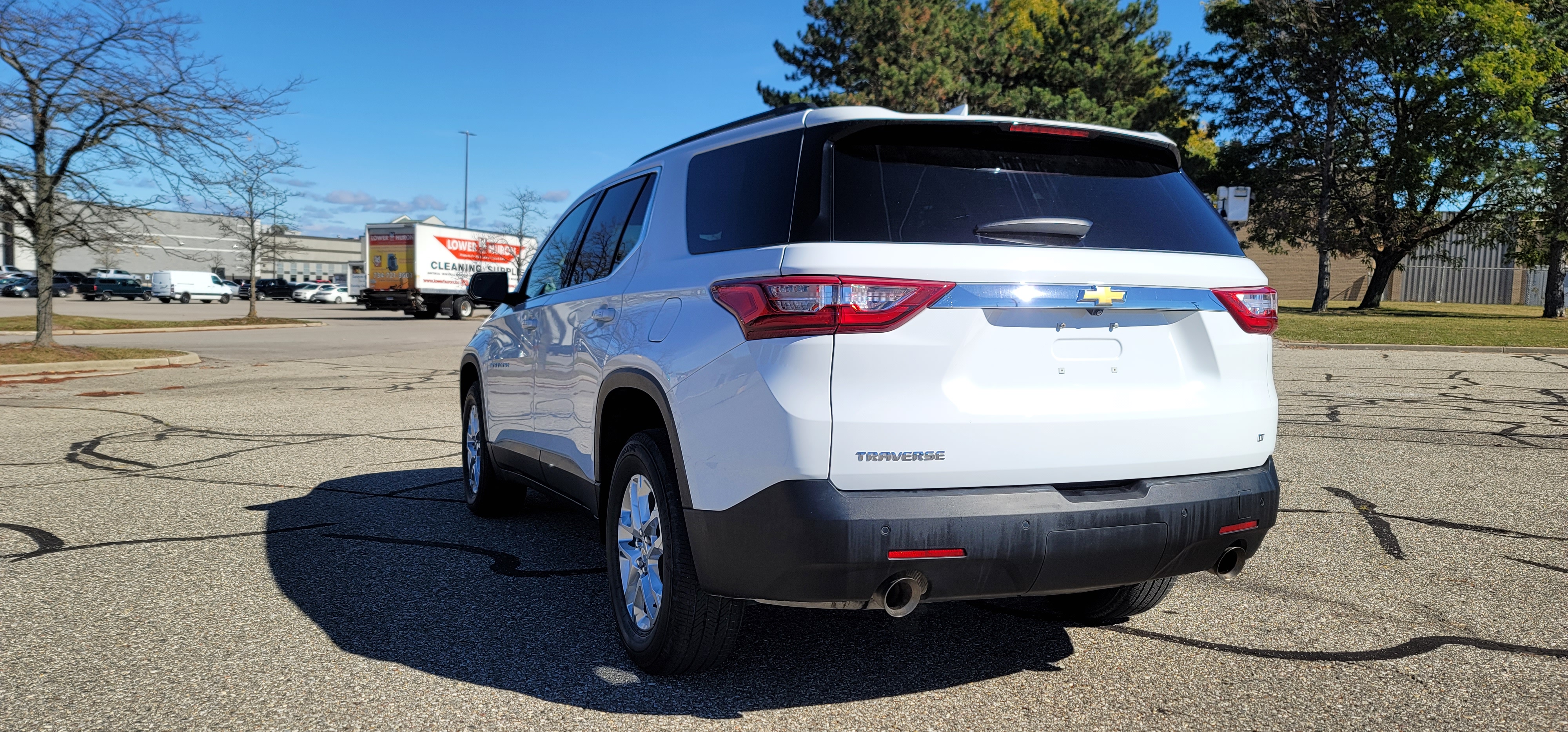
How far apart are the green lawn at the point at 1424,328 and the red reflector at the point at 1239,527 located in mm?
20012

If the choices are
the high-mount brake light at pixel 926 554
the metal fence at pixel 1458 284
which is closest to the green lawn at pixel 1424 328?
the high-mount brake light at pixel 926 554

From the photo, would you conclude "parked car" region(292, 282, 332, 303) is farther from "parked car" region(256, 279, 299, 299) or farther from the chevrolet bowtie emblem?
the chevrolet bowtie emblem

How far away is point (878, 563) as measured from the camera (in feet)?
9.52

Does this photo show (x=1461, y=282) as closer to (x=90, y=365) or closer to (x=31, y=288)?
(x=90, y=365)

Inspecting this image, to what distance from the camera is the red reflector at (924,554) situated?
290 cm

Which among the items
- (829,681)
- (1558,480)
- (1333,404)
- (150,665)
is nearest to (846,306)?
(829,681)

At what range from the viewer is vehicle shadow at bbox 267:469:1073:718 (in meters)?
3.52

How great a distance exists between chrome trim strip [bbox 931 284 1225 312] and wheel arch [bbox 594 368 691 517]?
93 cm

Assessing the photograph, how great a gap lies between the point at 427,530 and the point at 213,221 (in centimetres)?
2813

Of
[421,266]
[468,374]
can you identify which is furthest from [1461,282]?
[468,374]

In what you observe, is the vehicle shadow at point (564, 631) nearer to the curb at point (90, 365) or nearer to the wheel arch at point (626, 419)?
the wheel arch at point (626, 419)

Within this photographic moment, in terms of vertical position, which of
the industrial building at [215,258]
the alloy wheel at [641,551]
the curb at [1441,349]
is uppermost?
the industrial building at [215,258]

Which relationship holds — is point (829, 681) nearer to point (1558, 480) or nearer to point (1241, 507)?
point (1241, 507)

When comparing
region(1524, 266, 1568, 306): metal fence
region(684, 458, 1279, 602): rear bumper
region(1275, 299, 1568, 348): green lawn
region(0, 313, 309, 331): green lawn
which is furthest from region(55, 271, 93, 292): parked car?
region(1524, 266, 1568, 306): metal fence
